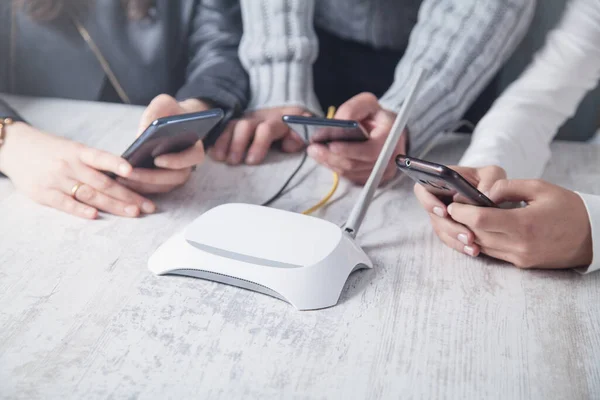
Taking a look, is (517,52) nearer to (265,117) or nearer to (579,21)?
(579,21)

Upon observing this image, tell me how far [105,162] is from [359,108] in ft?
1.24

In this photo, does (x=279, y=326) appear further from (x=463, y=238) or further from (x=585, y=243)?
(x=585, y=243)

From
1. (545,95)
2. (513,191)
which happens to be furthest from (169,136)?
(545,95)

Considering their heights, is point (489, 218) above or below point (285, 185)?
above

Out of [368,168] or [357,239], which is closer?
[357,239]

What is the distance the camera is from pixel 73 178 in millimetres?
865

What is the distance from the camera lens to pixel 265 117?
109cm

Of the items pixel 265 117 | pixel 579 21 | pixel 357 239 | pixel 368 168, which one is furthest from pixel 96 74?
pixel 579 21

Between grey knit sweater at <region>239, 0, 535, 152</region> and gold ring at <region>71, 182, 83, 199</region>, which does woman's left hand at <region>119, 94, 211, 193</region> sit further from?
grey knit sweater at <region>239, 0, 535, 152</region>

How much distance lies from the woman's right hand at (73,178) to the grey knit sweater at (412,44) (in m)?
0.35

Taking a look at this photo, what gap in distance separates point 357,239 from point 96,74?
2.75ft

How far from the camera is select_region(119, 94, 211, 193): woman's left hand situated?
0.85 m

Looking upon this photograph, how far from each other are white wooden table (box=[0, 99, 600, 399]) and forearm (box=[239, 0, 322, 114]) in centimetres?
32

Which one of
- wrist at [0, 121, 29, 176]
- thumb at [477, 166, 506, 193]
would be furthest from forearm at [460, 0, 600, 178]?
wrist at [0, 121, 29, 176]
